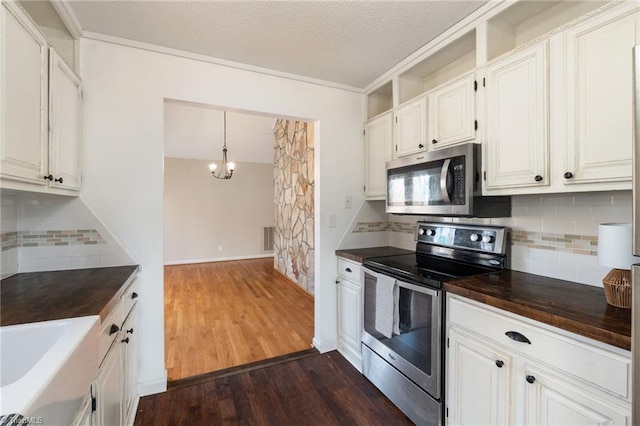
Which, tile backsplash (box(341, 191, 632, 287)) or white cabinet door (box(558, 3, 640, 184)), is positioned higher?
white cabinet door (box(558, 3, 640, 184))

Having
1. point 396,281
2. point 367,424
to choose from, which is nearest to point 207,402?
point 367,424

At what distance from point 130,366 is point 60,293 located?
2.17ft

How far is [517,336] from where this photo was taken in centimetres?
120

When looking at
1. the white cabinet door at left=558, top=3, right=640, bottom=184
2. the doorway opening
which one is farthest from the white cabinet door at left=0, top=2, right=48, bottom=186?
the white cabinet door at left=558, top=3, right=640, bottom=184

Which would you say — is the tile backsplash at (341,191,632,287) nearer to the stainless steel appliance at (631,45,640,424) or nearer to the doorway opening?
the stainless steel appliance at (631,45,640,424)

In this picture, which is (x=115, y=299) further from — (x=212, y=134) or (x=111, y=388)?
(x=212, y=134)

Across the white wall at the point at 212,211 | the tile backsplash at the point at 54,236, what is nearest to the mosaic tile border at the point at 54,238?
the tile backsplash at the point at 54,236

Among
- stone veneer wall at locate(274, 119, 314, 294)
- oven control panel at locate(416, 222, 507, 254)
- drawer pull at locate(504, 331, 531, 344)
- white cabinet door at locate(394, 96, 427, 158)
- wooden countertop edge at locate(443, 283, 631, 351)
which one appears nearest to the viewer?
wooden countertop edge at locate(443, 283, 631, 351)

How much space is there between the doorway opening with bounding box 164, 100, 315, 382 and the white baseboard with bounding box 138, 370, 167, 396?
0.57 ft

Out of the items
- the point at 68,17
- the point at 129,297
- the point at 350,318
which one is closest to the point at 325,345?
the point at 350,318

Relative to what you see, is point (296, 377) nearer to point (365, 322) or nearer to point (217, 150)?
point (365, 322)

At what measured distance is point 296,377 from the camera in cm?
217

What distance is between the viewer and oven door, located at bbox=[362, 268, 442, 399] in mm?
1558

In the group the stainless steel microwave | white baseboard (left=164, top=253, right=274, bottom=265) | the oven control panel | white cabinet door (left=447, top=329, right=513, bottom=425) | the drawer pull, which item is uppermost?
the stainless steel microwave
